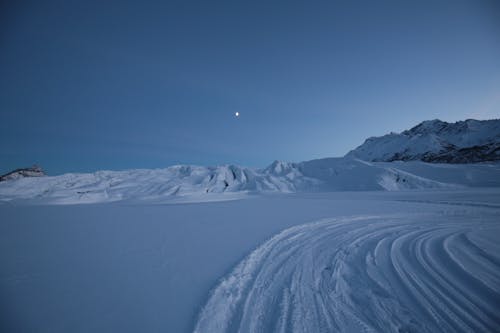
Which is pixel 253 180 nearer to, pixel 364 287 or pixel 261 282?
pixel 261 282

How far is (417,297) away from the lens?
269cm

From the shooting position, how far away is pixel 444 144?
7106 cm

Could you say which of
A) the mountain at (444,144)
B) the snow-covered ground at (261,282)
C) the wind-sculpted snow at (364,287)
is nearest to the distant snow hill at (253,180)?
the mountain at (444,144)

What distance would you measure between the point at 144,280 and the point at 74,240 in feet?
16.6

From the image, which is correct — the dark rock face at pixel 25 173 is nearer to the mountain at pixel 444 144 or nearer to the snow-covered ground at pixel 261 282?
the snow-covered ground at pixel 261 282

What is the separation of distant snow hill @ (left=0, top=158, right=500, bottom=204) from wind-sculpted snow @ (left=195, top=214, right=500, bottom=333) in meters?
Answer: 22.0

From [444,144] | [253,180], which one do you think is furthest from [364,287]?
[444,144]

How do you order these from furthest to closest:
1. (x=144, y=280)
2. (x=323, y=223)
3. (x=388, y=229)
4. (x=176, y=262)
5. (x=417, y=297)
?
(x=323, y=223), (x=388, y=229), (x=176, y=262), (x=144, y=280), (x=417, y=297)

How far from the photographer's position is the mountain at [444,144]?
53438 millimetres

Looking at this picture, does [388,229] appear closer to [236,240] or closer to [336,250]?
[336,250]

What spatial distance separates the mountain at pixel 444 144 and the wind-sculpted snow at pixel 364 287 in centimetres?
6565

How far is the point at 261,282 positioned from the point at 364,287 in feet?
6.06

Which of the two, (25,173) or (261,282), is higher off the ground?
(25,173)

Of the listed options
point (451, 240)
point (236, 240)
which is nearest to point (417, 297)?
point (451, 240)
